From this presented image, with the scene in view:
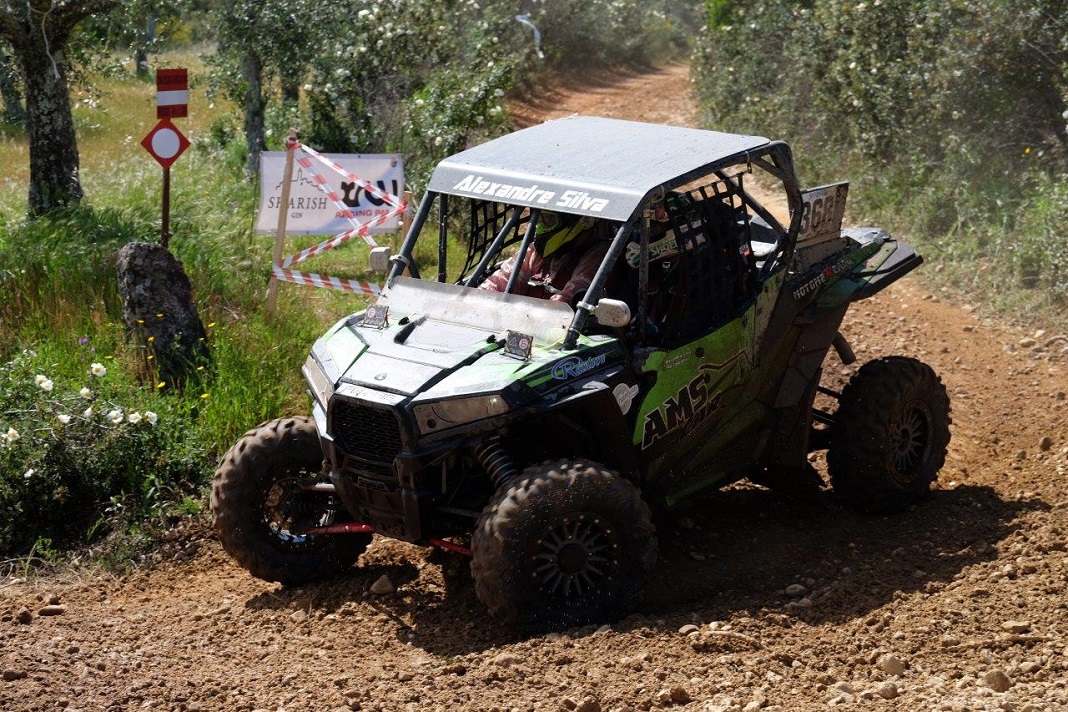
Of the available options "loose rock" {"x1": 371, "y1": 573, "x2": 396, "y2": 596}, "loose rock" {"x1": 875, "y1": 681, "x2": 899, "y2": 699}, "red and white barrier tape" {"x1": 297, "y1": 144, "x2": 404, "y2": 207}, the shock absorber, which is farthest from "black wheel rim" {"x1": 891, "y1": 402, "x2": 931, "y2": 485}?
"red and white barrier tape" {"x1": 297, "y1": 144, "x2": 404, "y2": 207}

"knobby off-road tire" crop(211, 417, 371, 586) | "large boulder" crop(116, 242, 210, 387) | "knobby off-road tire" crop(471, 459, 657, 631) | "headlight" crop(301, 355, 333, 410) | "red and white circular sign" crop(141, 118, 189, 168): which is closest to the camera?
"knobby off-road tire" crop(471, 459, 657, 631)

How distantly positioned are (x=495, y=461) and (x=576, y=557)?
53 cm

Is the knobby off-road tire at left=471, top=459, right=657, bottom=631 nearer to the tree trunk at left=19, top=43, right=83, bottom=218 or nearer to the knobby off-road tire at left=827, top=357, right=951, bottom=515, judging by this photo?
the knobby off-road tire at left=827, top=357, right=951, bottom=515

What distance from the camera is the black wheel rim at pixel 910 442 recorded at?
6.94m

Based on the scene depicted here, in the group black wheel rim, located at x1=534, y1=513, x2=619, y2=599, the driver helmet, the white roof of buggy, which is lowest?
black wheel rim, located at x1=534, y1=513, x2=619, y2=599

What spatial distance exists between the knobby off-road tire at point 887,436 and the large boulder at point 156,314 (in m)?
4.05

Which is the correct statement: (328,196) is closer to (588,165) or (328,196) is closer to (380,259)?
(380,259)

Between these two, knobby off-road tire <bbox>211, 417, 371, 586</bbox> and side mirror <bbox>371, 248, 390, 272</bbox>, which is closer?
knobby off-road tire <bbox>211, 417, 371, 586</bbox>

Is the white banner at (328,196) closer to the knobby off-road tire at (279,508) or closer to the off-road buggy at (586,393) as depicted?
the off-road buggy at (586,393)

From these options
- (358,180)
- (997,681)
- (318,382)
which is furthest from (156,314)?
(997,681)

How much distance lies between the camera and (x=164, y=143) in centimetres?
936

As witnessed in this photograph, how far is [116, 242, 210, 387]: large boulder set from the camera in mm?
8297

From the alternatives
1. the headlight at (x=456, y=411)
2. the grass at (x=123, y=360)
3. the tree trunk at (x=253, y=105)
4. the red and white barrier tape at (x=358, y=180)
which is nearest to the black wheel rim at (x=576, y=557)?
the headlight at (x=456, y=411)

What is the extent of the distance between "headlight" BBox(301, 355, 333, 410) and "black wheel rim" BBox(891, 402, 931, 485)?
3.07m
